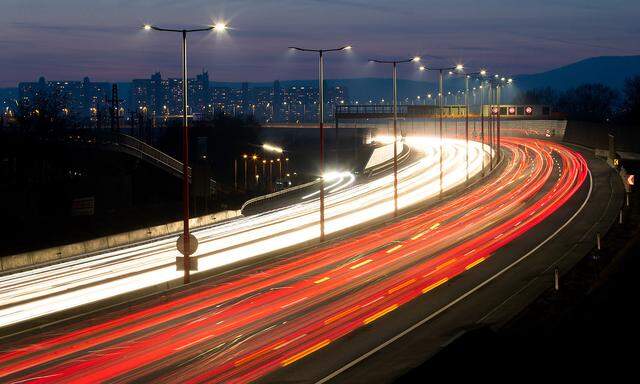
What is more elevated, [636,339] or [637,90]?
[637,90]

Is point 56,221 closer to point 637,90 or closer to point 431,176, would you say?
point 431,176

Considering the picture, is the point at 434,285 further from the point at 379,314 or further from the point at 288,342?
the point at 288,342

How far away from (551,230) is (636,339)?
25.9m

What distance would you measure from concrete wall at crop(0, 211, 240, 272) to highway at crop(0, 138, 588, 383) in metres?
10.1

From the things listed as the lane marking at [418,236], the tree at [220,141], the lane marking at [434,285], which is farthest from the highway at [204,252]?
the tree at [220,141]

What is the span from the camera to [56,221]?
54219 mm

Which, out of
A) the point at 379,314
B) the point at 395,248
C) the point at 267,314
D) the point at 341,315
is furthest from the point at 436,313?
the point at 395,248

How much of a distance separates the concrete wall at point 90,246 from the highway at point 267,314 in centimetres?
1014

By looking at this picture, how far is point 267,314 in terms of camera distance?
28469 mm

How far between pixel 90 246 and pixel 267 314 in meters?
18.5

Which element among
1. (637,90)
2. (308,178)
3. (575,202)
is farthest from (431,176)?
(637,90)

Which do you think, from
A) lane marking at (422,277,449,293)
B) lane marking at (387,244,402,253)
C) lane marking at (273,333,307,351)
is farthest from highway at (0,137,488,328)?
lane marking at (422,277,449,293)

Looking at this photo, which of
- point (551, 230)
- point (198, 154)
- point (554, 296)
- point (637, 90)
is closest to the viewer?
point (554, 296)

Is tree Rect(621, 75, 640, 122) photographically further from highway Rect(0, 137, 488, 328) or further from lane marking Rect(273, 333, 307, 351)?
lane marking Rect(273, 333, 307, 351)
